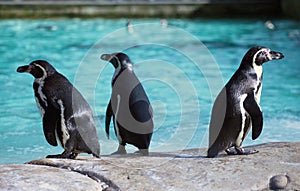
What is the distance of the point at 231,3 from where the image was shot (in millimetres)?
14875

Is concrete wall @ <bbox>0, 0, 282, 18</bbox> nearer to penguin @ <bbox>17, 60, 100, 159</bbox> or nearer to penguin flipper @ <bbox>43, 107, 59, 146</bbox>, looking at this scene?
penguin @ <bbox>17, 60, 100, 159</bbox>

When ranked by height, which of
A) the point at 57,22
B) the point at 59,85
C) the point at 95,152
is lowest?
the point at 57,22

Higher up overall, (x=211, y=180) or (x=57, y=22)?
(x=211, y=180)

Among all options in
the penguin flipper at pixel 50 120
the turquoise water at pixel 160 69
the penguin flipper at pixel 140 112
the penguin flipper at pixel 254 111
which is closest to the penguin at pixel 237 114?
the penguin flipper at pixel 254 111

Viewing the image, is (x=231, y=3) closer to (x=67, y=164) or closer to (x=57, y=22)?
(x=57, y=22)

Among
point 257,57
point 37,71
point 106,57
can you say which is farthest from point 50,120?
point 257,57

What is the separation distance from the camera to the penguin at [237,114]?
373 cm

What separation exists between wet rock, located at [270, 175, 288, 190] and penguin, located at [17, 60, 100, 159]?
1.06 m

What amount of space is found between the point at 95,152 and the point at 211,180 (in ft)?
2.74

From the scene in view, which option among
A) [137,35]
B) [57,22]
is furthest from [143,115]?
[57,22]

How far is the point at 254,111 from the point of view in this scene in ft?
12.2

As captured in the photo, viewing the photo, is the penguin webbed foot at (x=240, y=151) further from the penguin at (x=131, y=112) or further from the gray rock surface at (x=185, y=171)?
the penguin at (x=131, y=112)

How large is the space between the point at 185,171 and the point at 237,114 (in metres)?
0.57

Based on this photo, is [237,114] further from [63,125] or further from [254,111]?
[63,125]
